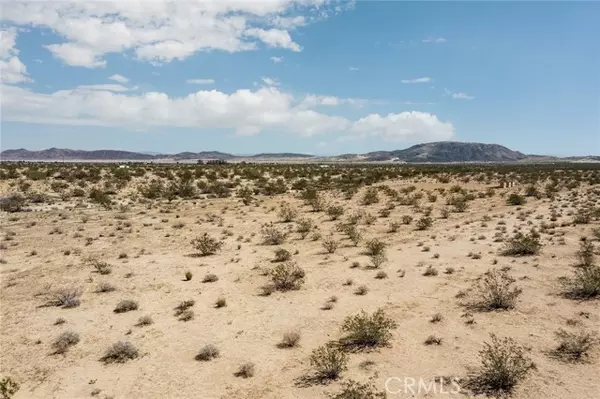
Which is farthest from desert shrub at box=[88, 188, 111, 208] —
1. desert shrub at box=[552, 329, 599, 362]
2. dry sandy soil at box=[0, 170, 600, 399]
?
desert shrub at box=[552, 329, 599, 362]

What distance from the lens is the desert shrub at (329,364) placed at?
905cm

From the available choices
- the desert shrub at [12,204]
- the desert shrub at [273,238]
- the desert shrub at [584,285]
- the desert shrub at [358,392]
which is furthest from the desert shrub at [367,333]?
the desert shrub at [12,204]

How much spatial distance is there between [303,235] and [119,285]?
10066mm

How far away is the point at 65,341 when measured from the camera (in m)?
10.7

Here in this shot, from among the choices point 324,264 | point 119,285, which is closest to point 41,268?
point 119,285

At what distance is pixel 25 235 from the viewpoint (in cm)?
2252

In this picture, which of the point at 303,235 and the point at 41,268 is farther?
the point at 303,235

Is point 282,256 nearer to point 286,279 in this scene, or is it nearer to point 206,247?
point 286,279

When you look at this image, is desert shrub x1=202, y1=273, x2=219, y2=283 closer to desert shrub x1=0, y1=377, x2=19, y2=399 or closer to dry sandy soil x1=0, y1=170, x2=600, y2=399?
dry sandy soil x1=0, y1=170, x2=600, y2=399

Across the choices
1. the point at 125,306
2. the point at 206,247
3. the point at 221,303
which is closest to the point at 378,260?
the point at 221,303

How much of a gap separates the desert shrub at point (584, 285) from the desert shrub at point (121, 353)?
38.5 ft

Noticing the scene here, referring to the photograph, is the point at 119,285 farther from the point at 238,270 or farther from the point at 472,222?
the point at 472,222

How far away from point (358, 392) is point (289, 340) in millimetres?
2963

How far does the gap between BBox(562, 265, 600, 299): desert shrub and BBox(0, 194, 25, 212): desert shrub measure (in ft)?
103
